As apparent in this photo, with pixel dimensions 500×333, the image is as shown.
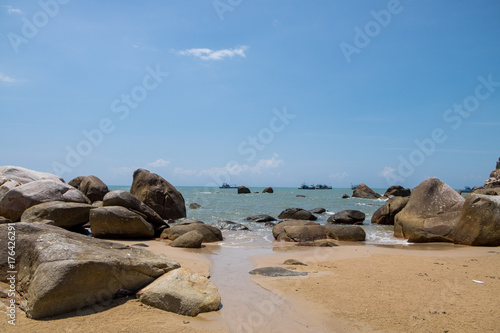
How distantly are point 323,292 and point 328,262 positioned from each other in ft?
9.54

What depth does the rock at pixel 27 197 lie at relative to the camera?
12086 mm

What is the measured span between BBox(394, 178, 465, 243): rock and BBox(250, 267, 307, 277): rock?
745cm

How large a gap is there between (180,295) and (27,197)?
32.9ft

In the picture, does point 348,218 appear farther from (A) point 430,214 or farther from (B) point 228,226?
(B) point 228,226

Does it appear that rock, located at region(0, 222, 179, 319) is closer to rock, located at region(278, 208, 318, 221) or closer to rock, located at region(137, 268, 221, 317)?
rock, located at region(137, 268, 221, 317)

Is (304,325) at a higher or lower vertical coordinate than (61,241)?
lower

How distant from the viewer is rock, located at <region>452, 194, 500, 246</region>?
10875 mm

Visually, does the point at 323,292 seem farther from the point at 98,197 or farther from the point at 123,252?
the point at 98,197

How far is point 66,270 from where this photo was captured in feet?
13.9

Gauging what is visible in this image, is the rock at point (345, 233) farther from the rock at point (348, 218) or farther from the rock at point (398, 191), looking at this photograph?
the rock at point (398, 191)

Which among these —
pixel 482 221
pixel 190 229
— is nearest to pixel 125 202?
pixel 190 229

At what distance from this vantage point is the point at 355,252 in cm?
1019

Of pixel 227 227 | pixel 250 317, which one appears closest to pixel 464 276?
pixel 250 317

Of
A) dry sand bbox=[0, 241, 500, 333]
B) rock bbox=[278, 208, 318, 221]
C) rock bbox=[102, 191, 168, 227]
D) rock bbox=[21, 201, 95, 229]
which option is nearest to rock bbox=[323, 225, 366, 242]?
dry sand bbox=[0, 241, 500, 333]
